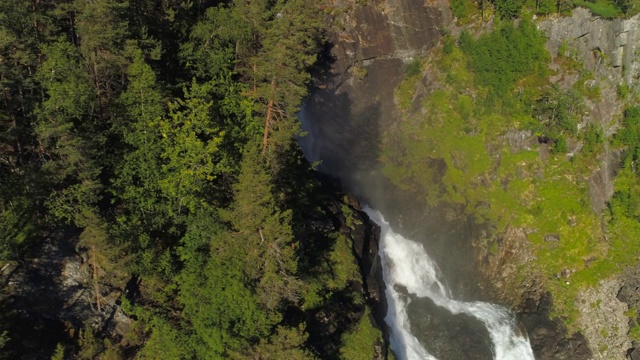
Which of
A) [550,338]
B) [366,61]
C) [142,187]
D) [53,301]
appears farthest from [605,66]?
[53,301]

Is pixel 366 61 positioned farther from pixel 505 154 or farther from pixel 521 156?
pixel 521 156

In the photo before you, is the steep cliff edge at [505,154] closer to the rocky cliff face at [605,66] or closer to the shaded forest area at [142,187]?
the rocky cliff face at [605,66]

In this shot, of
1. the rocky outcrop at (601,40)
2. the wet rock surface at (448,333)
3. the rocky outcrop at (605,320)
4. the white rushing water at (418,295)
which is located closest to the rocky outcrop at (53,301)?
the white rushing water at (418,295)

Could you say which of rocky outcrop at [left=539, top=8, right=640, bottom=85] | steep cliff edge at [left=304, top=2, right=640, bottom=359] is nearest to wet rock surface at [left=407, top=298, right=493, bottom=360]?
steep cliff edge at [left=304, top=2, right=640, bottom=359]

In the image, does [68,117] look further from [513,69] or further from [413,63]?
[513,69]

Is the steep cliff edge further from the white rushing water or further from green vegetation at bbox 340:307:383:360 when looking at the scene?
green vegetation at bbox 340:307:383:360
